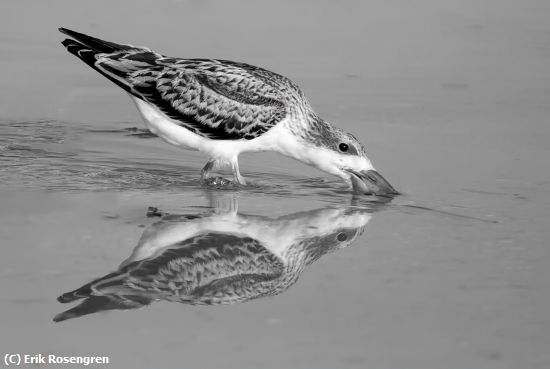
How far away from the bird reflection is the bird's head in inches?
26.2

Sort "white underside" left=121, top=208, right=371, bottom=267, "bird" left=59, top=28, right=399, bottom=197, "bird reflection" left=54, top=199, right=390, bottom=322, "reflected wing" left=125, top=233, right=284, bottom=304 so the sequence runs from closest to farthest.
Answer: "bird reflection" left=54, top=199, right=390, bottom=322 < "reflected wing" left=125, top=233, right=284, bottom=304 < "white underside" left=121, top=208, right=371, bottom=267 < "bird" left=59, top=28, right=399, bottom=197

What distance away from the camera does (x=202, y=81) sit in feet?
31.8

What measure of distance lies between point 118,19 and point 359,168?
A: 15.9 feet

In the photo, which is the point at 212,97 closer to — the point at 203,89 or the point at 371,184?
the point at 203,89

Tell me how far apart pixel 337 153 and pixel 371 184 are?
1.85ft

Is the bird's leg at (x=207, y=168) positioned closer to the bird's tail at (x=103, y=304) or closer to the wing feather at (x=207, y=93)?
the wing feather at (x=207, y=93)

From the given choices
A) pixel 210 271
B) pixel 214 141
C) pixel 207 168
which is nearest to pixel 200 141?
pixel 214 141

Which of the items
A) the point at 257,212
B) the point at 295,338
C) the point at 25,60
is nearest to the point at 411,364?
the point at 295,338

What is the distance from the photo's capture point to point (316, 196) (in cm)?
897

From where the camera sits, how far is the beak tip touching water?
349 inches

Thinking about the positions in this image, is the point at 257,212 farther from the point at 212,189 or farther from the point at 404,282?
the point at 404,282

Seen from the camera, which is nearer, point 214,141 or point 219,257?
point 219,257

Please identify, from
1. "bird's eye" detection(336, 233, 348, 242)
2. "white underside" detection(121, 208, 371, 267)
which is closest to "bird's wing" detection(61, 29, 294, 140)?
"white underside" detection(121, 208, 371, 267)

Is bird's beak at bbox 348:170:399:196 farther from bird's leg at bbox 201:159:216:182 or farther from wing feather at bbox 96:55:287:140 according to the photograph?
bird's leg at bbox 201:159:216:182
